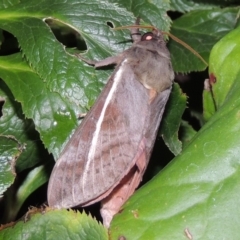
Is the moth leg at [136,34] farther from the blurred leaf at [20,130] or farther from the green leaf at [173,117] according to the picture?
the blurred leaf at [20,130]

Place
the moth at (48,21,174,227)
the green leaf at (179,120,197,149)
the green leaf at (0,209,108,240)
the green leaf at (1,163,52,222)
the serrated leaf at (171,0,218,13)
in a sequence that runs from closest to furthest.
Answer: the green leaf at (0,209,108,240), the moth at (48,21,174,227), the green leaf at (1,163,52,222), the green leaf at (179,120,197,149), the serrated leaf at (171,0,218,13)

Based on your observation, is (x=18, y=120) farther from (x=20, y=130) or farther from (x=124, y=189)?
(x=124, y=189)

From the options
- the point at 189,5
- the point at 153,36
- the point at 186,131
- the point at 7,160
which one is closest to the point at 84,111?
the point at 7,160

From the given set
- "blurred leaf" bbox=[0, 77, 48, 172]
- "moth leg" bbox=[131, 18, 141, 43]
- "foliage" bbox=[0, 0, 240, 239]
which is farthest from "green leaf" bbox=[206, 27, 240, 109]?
"blurred leaf" bbox=[0, 77, 48, 172]

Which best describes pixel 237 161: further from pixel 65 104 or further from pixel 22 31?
pixel 22 31

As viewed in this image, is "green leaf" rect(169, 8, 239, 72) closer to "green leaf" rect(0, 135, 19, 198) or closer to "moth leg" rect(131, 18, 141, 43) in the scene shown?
"moth leg" rect(131, 18, 141, 43)

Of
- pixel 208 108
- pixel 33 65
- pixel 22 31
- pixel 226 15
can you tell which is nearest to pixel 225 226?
pixel 208 108
